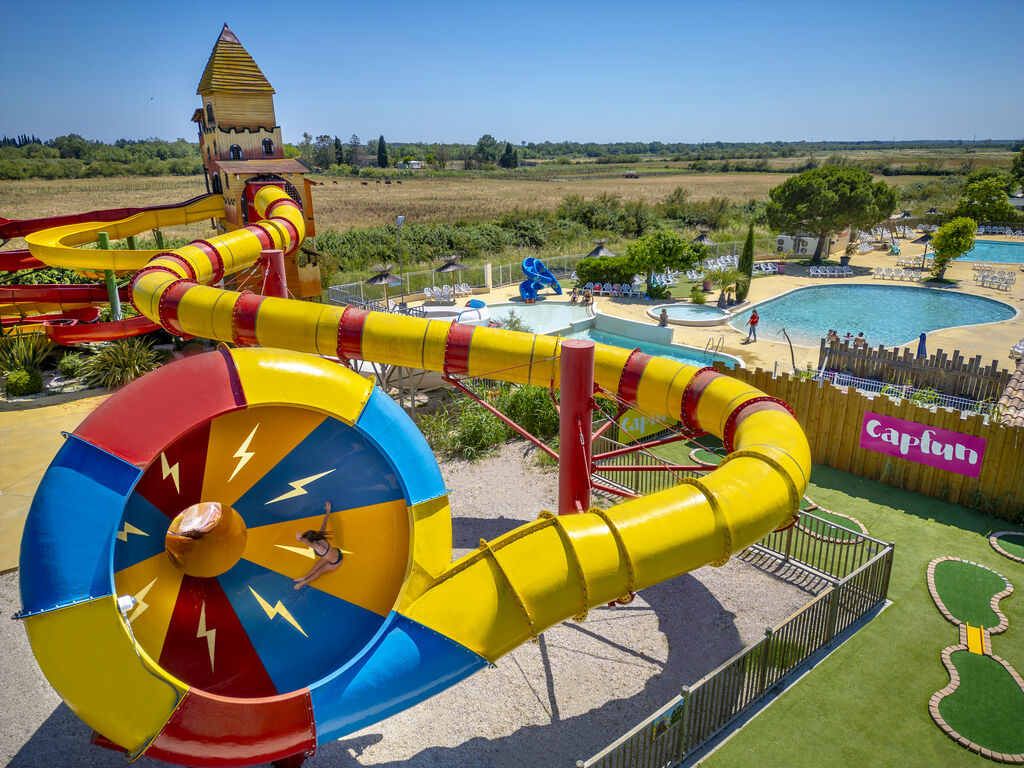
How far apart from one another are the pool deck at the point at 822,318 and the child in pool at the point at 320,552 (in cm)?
1960

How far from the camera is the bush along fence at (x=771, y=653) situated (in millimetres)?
7375

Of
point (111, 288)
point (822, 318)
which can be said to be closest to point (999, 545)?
point (822, 318)

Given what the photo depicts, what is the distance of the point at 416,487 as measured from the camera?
20.3 ft

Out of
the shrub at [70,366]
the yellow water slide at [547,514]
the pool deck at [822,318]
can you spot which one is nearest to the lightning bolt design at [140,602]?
the yellow water slide at [547,514]

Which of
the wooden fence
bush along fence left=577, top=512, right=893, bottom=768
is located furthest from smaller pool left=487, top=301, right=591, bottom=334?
bush along fence left=577, top=512, right=893, bottom=768

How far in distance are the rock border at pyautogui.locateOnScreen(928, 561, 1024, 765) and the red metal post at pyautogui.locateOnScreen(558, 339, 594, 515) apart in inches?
204

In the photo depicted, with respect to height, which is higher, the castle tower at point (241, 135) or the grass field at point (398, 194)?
the castle tower at point (241, 135)

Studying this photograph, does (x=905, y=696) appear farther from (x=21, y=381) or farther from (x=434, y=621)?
(x=21, y=381)

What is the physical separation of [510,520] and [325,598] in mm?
7470

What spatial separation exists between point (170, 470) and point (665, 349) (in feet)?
72.1

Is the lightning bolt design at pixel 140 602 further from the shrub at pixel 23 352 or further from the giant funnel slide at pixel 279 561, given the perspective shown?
the shrub at pixel 23 352

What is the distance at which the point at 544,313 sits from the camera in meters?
31.8

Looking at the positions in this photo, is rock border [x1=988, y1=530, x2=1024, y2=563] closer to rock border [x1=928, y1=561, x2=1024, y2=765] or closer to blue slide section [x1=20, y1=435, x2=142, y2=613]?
rock border [x1=928, y1=561, x2=1024, y2=765]

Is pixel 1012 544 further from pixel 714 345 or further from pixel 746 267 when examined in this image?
pixel 746 267
